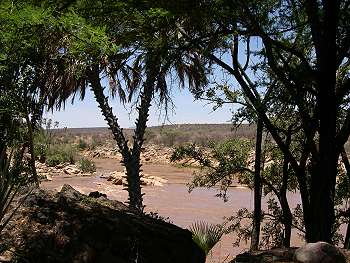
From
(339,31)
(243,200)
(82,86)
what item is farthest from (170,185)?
(339,31)

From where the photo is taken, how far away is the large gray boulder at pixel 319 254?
620 cm

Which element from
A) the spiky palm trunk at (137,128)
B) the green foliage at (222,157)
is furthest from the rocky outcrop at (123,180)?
the green foliage at (222,157)

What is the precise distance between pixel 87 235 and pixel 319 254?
3.07 metres

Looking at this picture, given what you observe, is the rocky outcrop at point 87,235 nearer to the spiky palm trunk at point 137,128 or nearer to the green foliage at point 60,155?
the spiky palm trunk at point 137,128

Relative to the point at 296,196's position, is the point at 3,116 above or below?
above

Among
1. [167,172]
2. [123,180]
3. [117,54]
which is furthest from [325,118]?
[167,172]

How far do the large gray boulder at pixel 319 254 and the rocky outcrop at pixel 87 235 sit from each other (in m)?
1.65

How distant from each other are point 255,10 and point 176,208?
14.6 metres

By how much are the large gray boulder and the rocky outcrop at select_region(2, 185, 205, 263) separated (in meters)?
Result: 1.65

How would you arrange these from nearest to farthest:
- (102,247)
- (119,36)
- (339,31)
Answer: (102,247) < (119,36) < (339,31)

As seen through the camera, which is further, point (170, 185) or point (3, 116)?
point (170, 185)

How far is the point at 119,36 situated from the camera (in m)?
7.95

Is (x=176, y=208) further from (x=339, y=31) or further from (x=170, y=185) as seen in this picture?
(x=339, y=31)

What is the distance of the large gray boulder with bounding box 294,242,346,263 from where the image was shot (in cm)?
620
